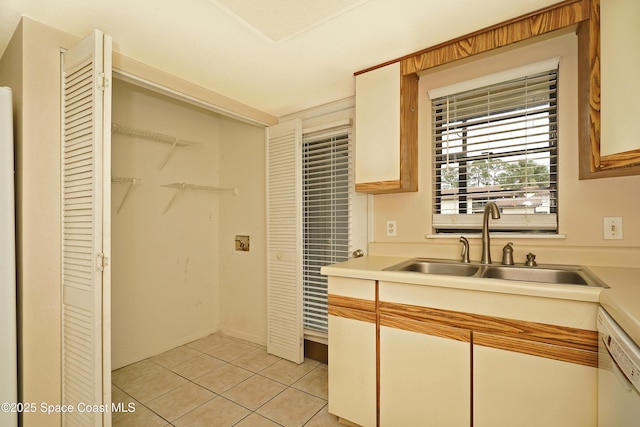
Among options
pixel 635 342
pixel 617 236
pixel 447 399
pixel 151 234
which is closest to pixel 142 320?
pixel 151 234

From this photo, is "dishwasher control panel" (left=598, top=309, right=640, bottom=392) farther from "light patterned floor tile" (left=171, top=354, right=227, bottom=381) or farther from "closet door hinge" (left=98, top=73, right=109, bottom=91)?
"light patterned floor tile" (left=171, top=354, right=227, bottom=381)

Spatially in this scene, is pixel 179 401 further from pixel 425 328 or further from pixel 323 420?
pixel 425 328

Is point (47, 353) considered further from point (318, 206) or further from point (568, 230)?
point (568, 230)

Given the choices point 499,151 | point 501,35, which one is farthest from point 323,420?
point 501,35

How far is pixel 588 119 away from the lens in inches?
56.7

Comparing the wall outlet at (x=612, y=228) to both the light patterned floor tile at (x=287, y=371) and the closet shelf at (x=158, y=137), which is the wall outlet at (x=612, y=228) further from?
the closet shelf at (x=158, y=137)

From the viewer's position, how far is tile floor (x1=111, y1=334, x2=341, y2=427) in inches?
72.8

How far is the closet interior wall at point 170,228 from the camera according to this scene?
258 cm

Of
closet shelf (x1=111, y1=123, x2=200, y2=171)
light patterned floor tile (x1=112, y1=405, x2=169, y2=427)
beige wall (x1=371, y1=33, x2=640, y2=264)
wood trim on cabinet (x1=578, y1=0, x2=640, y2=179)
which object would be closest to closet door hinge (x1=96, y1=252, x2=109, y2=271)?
light patterned floor tile (x1=112, y1=405, x2=169, y2=427)

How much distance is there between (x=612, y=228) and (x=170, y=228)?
3.40 meters

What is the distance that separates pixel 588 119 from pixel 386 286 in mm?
1318

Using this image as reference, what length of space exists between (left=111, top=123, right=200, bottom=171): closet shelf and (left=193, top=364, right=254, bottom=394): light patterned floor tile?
1.97m

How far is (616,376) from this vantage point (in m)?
0.91

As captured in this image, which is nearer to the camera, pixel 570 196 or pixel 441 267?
pixel 570 196
